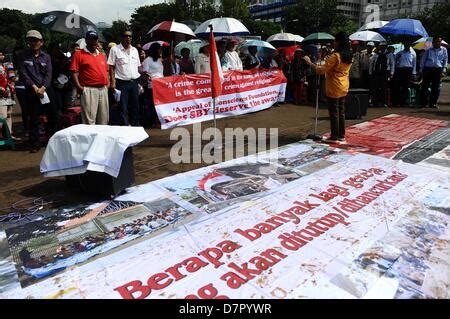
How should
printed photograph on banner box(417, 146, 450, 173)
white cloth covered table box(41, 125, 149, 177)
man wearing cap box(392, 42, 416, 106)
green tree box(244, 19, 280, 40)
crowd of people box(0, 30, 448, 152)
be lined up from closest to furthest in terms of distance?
white cloth covered table box(41, 125, 149, 177) → printed photograph on banner box(417, 146, 450, 173) → crowd of people box(0, 30, 448, 152) → man wearing cap box(392, 42, 416, 106) → green tree box(244, 19, 280, 40)

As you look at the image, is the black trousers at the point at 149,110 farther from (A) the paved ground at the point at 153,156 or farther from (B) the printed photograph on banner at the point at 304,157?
(B) the printed photograph on banner at the point at 304,157

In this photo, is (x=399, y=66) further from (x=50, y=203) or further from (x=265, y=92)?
(x=50, y=203)

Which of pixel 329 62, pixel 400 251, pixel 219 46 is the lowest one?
pixel 400 251

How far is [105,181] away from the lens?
144 inches

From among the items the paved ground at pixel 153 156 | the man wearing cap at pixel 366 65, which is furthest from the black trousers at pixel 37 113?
the man wearing cap at pixel 366 65

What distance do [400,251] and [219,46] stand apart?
7074 mm

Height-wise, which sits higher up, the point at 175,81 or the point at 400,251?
the point at 175,81

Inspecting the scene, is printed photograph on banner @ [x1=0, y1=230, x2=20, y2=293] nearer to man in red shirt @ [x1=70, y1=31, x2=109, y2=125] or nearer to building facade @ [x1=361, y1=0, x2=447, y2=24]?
man in red shirt @ [x1=70, y1=31, x2=109, y2=125]

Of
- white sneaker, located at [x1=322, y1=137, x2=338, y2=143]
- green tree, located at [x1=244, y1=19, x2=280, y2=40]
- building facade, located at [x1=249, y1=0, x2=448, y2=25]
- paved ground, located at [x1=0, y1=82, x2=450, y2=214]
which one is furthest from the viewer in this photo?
building facade, located at [x1=249, y1=0, x2=448, y2=25]

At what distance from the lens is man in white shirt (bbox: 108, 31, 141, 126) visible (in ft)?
20.3

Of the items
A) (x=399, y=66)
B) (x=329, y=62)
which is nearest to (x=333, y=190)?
(x=329, y=62)

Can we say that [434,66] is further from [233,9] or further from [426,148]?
[233,9]

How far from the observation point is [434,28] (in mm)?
33719

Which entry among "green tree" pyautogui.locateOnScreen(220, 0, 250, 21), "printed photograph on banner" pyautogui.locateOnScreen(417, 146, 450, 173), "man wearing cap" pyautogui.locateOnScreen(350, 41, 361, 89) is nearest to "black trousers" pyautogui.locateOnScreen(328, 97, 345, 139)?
"printed photograph on banner" pyautogui.locateOnScreen(417, 146, 450, 173)
